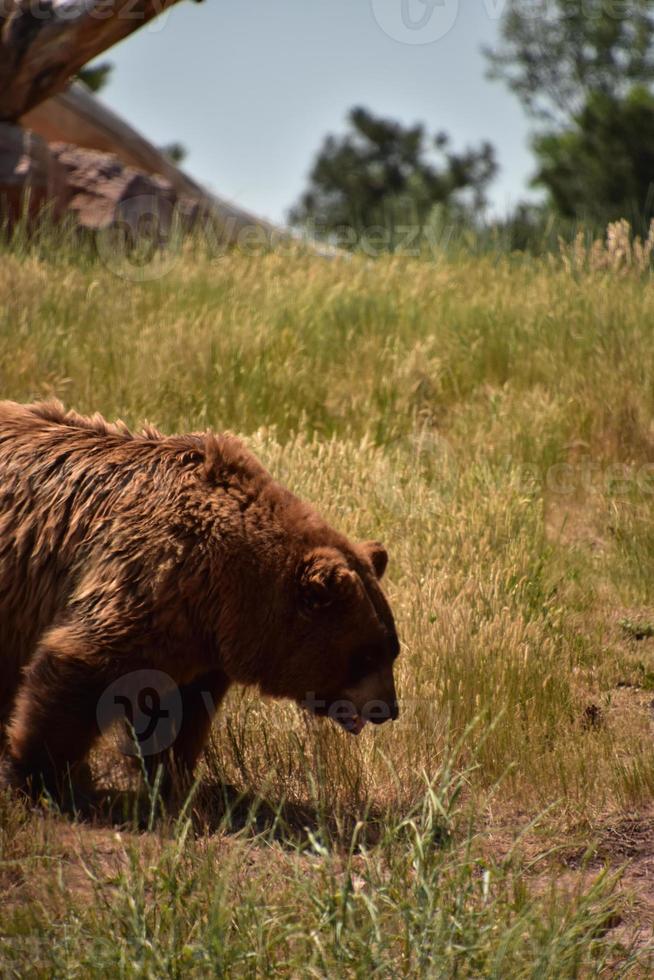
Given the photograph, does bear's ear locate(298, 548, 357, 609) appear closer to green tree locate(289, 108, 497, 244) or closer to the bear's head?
the bear's head

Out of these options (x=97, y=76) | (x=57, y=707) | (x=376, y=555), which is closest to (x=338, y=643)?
(x=376, y=555)

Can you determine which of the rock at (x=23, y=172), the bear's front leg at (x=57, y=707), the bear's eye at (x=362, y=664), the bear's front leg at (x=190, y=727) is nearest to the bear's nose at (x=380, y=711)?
the bear's eye at (x=362, y=664)

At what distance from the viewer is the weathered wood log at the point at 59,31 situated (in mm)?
9336

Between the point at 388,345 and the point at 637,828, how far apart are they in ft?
16.5

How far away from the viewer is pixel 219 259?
416 inches

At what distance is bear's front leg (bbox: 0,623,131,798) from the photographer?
4.02 meters

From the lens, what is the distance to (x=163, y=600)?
4059 millimetres

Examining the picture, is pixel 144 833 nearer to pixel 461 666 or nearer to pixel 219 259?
pixel 461 666

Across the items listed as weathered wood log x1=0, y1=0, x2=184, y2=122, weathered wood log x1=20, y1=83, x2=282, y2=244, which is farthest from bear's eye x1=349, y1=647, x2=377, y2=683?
weathered wood log x1=20, y1=83, x2=282, y2=244

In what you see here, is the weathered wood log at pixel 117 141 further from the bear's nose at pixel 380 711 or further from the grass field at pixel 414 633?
the bear's nose at pixel 380 711

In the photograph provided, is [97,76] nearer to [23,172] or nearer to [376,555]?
[23,172]

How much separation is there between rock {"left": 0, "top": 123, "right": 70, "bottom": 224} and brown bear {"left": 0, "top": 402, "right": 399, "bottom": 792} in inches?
284

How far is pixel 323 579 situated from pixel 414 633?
1590 mm

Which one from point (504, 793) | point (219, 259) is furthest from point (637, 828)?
point (219, 259)
